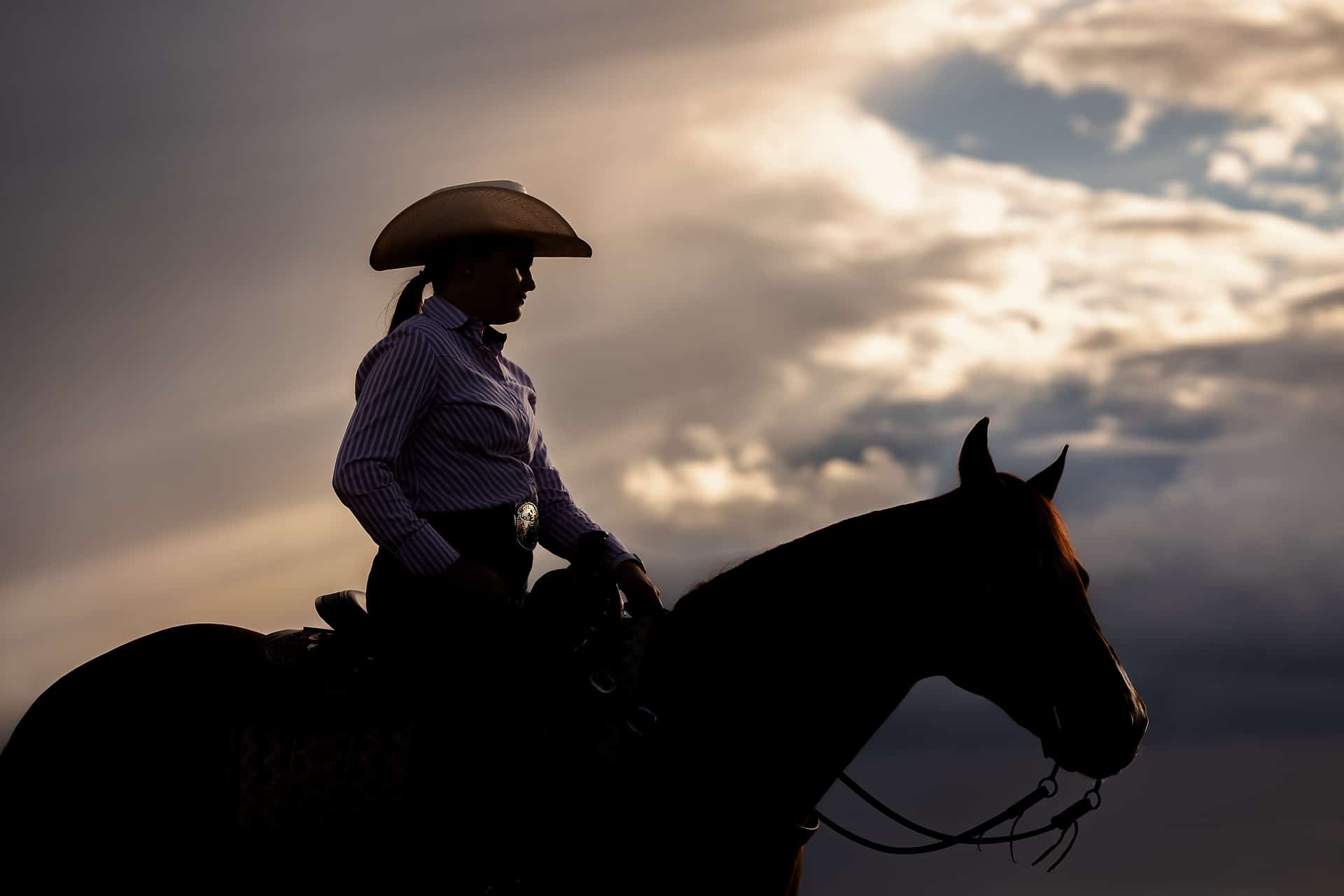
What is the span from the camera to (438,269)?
6.56 meters

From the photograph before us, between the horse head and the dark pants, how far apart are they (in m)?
1.74

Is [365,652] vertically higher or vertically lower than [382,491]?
lower

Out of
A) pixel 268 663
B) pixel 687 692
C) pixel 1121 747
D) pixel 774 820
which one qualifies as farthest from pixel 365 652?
pixel 1121 747

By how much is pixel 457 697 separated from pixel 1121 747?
2.55m

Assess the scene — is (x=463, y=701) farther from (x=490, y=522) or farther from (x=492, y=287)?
(x=492, y=287)

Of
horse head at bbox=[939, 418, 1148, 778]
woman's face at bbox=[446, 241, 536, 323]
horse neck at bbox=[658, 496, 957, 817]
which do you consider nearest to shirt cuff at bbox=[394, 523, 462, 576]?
horse neck at bbox=[658, 496, 957, 817]

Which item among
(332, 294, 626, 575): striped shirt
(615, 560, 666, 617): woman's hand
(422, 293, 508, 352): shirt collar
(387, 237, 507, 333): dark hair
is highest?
(387, 237, 507, 333): dark hair

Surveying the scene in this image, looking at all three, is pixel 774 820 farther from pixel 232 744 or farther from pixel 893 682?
pixel 232 744

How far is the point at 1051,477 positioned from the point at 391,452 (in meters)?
2.70

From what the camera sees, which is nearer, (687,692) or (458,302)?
(687,692)

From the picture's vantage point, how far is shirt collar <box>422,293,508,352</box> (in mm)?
6211

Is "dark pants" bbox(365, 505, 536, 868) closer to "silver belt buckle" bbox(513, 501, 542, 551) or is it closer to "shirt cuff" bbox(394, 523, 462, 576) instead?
"shirt cuff" bbox(394, 523, 462, 576)

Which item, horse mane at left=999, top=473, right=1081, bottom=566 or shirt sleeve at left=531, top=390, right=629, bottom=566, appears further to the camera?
shirt sleeve at left=531, top=390, right=629, bottom=566

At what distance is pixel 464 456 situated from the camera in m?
5.98
